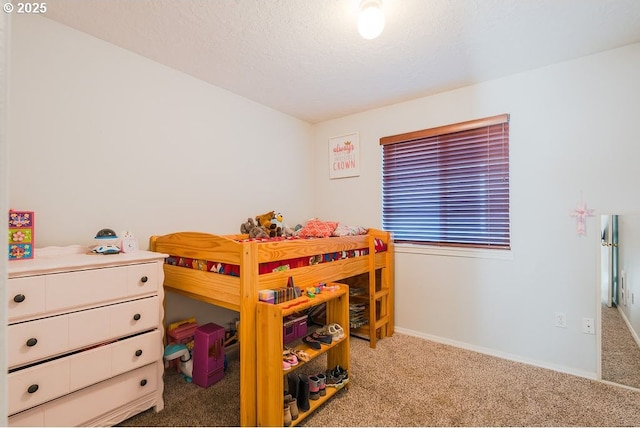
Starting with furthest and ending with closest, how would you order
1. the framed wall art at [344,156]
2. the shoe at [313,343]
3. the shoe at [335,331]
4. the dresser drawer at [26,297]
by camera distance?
the framed wall art at [344,156], the shoe at [335,331], the shoe at [313,343], the dresser drawer at [26,297]

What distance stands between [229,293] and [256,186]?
1.42 m

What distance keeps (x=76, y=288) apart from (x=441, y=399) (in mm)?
2054

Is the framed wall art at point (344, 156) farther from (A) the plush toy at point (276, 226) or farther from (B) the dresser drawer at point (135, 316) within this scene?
(B) the dresser drawer at point (135, 316)

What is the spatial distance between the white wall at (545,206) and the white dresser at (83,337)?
2.18m

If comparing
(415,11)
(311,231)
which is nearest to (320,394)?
(311,231)

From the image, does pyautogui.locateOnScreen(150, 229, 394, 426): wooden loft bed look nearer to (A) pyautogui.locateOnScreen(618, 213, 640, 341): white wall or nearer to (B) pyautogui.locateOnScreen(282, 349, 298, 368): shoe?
(B) pyautogui.locateOnScreen(282, 349, 298, 368): shoe

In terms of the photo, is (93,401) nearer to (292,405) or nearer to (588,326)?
(292,405)

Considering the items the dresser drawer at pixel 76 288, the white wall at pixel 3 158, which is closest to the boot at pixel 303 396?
the dresser drawer at pixel 76 288

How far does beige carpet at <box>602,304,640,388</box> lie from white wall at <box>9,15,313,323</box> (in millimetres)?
2769

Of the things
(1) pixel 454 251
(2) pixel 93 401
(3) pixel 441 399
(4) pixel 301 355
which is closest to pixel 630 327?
(1) pixel 454 251

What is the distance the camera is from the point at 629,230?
77.6 inches

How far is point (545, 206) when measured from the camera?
222cm

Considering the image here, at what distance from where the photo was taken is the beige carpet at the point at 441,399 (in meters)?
1.63

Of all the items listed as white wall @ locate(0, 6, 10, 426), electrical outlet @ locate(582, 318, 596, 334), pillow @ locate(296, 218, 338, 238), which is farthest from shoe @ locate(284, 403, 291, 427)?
electrical outlet @ locate(582, 318, 596, 334)
